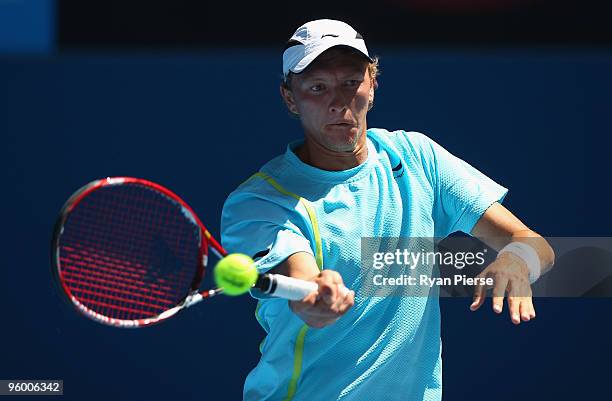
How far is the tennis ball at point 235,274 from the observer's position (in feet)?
A: 9.47

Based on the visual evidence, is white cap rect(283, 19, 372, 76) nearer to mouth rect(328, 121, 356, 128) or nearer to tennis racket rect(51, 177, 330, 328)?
mouth rect(328, 121, 356, 128)

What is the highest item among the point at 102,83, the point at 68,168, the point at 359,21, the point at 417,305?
the point at 359,21

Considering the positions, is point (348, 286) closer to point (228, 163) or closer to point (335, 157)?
point (335, 157)

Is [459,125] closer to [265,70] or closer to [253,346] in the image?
[265,70]

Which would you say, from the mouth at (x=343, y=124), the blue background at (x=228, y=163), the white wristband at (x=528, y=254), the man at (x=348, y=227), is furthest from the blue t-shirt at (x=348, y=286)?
the blue background at (x=228, y=163)

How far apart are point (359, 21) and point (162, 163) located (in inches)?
35.2

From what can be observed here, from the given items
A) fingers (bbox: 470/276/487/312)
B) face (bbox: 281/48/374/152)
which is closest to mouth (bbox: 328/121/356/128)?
face (bbox: 281/48/374/152)

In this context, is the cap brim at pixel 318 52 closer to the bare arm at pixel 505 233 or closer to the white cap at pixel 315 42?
the white cap at pixel 315 42

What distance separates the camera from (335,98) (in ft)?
10.6

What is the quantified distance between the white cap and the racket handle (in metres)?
0.60

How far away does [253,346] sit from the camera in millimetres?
4613

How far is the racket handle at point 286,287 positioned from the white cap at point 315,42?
0.60 meters

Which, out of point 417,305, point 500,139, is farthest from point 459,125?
point 417,305

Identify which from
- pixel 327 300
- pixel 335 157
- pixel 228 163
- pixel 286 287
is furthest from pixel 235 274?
pixel 228 163
